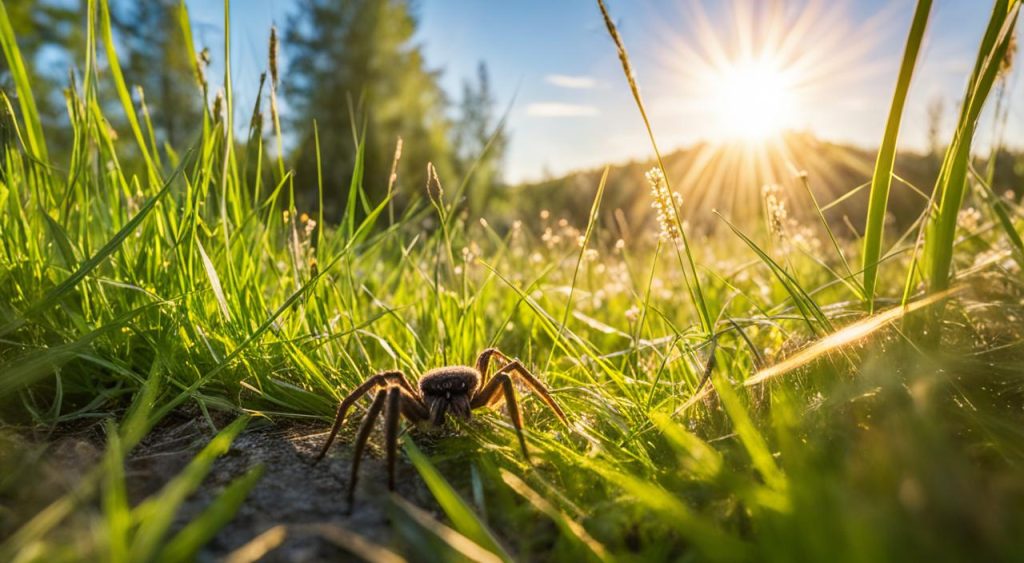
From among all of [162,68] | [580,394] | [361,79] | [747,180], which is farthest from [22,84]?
[162,68]

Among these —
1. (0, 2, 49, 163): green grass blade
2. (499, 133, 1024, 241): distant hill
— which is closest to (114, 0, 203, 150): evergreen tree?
(499, 133, 1024, 241): distant hill

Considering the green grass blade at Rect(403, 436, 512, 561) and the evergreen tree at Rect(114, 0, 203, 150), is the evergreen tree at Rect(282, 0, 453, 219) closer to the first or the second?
the evergreen tree at Rect(114, 0, 203, 150)

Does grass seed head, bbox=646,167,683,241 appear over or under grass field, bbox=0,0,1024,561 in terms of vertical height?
over

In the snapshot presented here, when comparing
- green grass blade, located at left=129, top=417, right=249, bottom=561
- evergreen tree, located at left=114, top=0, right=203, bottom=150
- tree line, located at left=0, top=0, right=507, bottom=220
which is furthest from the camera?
evergreen tree, located at left=114, top=0, right=203, bottom=150

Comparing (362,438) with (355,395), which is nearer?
(362,438)

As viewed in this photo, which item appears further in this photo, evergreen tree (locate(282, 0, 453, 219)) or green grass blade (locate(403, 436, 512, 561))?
evergreen tree (locate(282, 0, 453, 219))

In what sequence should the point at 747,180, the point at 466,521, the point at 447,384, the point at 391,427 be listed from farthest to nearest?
the point at 747,180 < the point at 447,384 < the point at 391,427 < the point at 466,521

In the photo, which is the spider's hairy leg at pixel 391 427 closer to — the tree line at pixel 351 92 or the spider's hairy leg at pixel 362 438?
the spider's hairy leg at pixel 362 438

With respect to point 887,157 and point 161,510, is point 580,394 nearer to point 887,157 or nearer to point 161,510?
point 887,157
